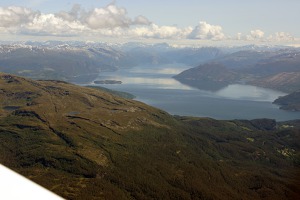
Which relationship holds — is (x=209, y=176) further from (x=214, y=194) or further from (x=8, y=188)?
(x=8, y=188)

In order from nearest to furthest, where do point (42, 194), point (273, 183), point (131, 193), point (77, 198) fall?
point (42, 194) < point (77, 198) < point (131, 193) < point (273, 183)

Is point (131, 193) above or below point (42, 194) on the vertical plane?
below

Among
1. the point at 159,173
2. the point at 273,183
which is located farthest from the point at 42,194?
the point at 273,183

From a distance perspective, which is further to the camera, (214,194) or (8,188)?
(214,194)

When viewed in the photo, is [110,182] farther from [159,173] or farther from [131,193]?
[159,173]

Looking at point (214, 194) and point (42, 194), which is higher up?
point (42, 194)

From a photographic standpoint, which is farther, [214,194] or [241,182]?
[241,182]

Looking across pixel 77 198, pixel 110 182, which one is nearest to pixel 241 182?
pixel 110 182

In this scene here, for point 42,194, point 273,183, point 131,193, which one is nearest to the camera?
point 42,194

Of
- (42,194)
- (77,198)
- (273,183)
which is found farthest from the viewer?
(273,183)
